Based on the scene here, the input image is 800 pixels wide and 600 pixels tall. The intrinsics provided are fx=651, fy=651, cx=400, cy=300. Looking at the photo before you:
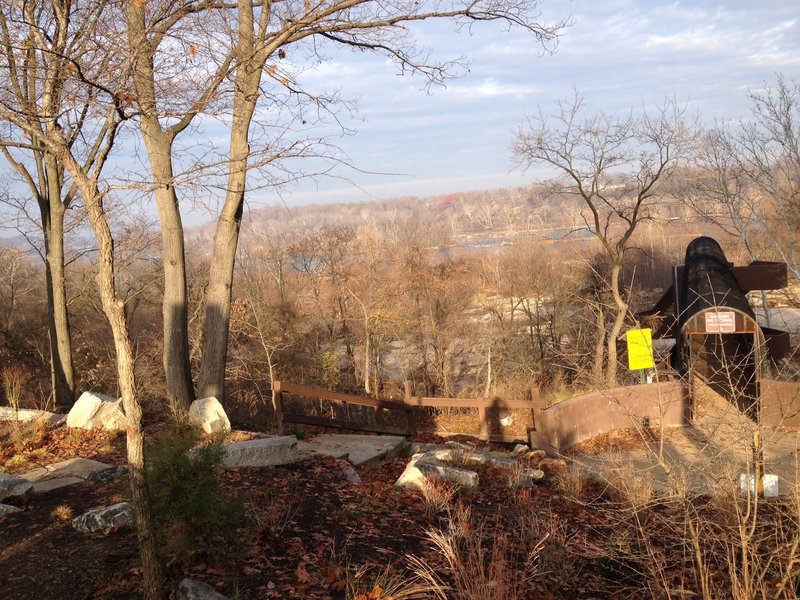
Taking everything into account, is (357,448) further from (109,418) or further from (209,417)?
(109,418)

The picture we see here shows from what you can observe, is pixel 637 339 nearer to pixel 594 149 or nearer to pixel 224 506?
pixel 594 149

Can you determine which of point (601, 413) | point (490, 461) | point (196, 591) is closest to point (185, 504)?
point (196, 591)

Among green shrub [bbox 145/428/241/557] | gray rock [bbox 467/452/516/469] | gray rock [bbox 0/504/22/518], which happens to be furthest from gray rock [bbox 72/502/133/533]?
gray rock [bbox 467/452/516/469]

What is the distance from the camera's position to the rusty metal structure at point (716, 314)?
49.0ft

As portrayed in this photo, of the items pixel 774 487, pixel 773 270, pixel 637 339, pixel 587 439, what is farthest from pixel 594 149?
pixel 774 487

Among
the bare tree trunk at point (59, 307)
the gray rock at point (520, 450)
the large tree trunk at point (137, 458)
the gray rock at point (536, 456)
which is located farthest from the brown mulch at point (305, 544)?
the bare tree trunk at point (59, 307)

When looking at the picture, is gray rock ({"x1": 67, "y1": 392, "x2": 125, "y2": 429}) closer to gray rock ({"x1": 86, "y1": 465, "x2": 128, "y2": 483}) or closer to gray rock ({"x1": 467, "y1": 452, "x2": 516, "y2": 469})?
gray rock ({"x1": 86, "y1": 465, "x2": 128, "y2": 483})

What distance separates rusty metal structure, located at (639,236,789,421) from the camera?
1493cm

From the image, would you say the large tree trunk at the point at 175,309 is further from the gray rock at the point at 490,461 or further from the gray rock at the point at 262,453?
the gray rock at the point at 490,461

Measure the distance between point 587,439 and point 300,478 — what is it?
852cm

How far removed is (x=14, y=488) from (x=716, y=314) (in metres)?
14.0

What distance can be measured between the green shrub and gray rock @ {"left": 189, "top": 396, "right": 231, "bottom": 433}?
4.13 metres

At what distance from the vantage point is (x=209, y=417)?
8.74 m

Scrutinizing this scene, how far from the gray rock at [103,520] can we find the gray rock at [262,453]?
1.67m
